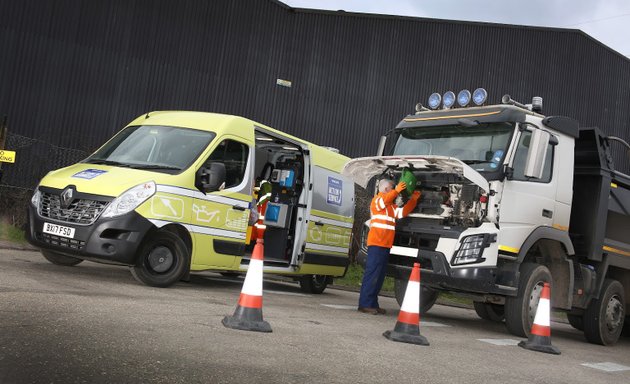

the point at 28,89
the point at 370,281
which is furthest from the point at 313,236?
the point at 28,89

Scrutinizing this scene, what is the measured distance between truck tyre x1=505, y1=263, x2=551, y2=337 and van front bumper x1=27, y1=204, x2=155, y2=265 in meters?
4.72

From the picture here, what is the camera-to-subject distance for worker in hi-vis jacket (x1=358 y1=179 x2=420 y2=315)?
347 inches

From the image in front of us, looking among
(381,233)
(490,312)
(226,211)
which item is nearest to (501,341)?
(381,233)

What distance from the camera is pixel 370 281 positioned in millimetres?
8953

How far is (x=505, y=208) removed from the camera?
820cm

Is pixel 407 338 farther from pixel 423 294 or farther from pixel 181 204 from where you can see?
pixel 423 294

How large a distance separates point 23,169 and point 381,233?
28.7ft

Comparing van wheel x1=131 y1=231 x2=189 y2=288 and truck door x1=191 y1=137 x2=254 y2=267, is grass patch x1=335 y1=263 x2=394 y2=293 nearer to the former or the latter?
truck door x1=191 y1=137 x2=254 y2=267

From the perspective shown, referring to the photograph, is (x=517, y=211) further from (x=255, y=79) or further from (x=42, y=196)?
(x=255, y=79)

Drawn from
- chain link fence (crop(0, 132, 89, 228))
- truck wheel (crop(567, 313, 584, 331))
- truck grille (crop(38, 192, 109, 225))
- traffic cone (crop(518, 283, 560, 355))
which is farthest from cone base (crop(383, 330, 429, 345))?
chain link fence (crop(0, 132, 89, 228))

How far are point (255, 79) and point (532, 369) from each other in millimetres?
18099

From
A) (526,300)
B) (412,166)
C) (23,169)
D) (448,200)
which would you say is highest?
(412,166)

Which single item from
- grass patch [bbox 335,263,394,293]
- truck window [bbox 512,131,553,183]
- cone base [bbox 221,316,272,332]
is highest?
truck window [bbox 512,131,553,183]

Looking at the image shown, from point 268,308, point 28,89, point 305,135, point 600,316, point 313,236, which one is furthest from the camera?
point 305,135
